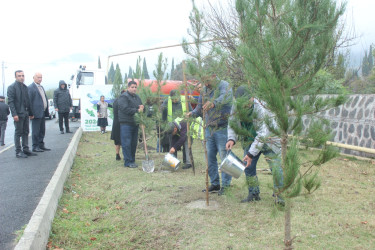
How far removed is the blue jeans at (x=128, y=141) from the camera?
7.81 m

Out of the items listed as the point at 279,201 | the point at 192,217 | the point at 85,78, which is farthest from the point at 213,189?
the point at 85,78

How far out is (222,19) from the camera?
12.6 metres

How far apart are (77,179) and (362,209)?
16.4ft

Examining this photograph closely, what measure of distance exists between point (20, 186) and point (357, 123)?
28.4 feet

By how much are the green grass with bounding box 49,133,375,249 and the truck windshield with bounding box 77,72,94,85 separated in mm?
16276

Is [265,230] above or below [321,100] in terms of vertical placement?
below

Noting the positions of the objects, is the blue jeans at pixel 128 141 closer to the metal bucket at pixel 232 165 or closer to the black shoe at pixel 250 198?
the black shoe at pixel 250 198

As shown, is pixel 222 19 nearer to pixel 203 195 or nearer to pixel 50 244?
pixel 203 195

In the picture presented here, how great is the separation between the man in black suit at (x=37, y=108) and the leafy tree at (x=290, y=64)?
7.29 m

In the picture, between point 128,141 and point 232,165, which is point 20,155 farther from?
point 232,165

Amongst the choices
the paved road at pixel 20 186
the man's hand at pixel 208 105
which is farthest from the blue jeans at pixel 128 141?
the man's hand at pixel 208 105

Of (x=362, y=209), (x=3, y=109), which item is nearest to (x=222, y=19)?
(x=3, y=109)

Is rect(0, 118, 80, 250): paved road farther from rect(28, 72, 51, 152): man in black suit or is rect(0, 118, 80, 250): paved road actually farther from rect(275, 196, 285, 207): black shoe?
rect(275, 196, 285, 207): black shoe

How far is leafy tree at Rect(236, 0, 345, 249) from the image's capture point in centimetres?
254
